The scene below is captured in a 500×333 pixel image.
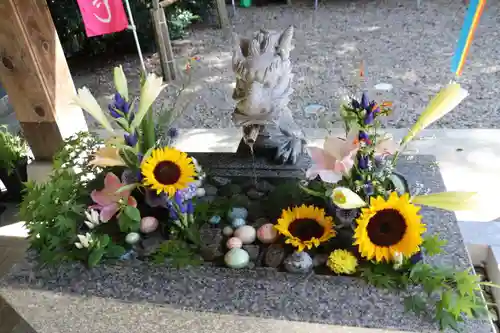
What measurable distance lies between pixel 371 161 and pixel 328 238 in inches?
10.9

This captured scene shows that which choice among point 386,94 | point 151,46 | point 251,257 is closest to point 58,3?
point 151,46

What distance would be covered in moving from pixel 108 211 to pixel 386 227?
956 mm

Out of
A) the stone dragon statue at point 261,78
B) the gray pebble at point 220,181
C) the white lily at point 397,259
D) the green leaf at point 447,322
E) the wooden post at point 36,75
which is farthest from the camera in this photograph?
the wooden post at point 36,75

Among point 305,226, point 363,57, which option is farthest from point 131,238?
point 363,57

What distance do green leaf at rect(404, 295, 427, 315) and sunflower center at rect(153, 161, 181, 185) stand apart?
A: 2.52 feet

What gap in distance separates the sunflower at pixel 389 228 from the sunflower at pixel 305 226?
0.56 ft

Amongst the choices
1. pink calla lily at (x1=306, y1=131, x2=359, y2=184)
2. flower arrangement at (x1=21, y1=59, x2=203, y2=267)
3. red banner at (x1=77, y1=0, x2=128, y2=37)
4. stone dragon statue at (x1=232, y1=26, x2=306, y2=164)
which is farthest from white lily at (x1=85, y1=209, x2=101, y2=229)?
red banner at (x1=77, y1=0, x2=128, y2=37)

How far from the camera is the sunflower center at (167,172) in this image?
1.40m

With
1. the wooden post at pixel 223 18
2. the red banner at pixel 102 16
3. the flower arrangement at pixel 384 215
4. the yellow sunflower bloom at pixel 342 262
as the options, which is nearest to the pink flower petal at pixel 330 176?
the flower arrangement at pixel 384 215

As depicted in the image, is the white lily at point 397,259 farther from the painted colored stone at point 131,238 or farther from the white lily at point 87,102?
the white lily at point 87,102

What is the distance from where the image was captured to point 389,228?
1227mm

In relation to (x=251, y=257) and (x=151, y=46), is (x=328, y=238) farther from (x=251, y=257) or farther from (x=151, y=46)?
(x=151, y=46)

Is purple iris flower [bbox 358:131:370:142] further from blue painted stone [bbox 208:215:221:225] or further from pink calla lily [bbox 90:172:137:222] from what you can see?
pink calla lily [bbox 90:172:137:222]

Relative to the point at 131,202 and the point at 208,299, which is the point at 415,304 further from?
the point at 131,202
